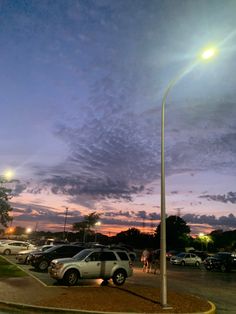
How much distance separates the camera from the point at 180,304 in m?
12.1

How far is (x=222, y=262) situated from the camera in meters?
33.6

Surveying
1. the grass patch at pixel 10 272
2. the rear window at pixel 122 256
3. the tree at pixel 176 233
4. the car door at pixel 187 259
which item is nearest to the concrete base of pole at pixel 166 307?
the rear window at pixel 122 256

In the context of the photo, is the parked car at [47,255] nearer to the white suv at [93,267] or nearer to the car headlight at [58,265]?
the white suv at [93,267]

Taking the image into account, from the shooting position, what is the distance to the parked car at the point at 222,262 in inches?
1319

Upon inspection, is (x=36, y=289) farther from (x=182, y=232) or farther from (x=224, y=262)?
(x=182, y=232)

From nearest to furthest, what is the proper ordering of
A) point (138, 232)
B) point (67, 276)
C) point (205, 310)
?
1. point (205, 310)
2. point (67, 276)
3. point (138, 232)

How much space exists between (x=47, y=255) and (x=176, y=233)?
264 ft

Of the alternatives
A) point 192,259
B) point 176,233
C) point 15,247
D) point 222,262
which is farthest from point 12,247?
point 176,233

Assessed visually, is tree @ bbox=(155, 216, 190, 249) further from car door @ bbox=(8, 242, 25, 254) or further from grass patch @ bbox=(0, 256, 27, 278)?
grass patch @ bbox=(0, 256, 27, 278)

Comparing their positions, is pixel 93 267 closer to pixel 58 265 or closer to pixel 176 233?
pixel 58 265

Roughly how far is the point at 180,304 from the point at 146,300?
1.23 metres

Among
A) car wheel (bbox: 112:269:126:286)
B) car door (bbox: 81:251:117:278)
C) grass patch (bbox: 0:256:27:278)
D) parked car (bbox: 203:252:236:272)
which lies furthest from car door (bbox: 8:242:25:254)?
car wheel (bbox: 112:269:126:286)

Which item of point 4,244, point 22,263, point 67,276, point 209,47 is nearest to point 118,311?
point 67,276

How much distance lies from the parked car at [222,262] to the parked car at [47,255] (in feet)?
51.6
